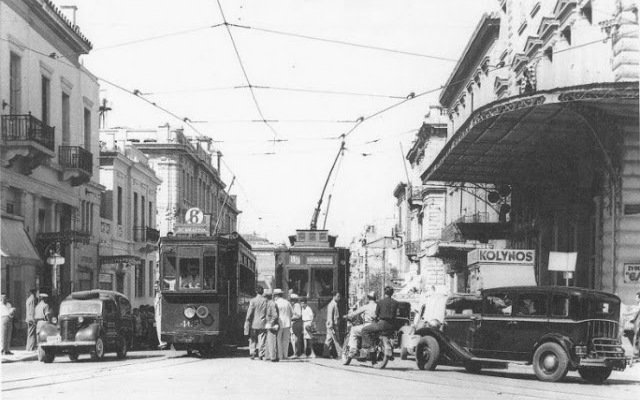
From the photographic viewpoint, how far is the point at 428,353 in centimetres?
A: 1734

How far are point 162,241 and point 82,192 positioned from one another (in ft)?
52.5

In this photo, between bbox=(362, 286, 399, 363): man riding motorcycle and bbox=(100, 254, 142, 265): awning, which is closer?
bbox=(362, 286, 399, 363): man riding motorcycle

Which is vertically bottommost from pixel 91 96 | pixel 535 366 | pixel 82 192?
pixel 535 366

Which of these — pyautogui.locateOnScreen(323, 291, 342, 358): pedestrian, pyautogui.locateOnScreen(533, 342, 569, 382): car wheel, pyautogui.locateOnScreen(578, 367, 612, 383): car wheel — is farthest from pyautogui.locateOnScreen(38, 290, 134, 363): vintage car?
pyautogui.locateOnScreen(578, 367, 612, 383): car wheel

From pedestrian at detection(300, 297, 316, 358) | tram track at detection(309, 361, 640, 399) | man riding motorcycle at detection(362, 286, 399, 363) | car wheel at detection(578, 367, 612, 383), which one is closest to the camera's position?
tram track at detection(309, 361, 640, 399)

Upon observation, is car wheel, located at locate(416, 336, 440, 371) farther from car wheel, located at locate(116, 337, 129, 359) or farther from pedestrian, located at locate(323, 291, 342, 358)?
car wheel, located at locate(116, 337, 129, 359)

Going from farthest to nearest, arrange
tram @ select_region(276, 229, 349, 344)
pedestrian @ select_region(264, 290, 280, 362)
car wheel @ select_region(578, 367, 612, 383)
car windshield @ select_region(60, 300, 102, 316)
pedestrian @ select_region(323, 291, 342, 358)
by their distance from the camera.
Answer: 1. tram @ select_region(276, 229, 349, 344)
2. car windshield @ select_region(60, 300, 102, 316)
3. pedestrian @ select_region(323, 291, 342, 358)
4. pedestrian @ select_region(264, 290, 280, 362)
5. car wheel @ select_region(578, 367, 612, 383)

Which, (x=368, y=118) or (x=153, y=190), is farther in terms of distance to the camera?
(x=153, y=190)

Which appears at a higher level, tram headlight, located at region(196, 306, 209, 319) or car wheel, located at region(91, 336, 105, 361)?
tram headlight, located at region(196, 306, 209, 319)

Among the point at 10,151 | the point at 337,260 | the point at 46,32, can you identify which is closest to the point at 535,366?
the point at 337,260

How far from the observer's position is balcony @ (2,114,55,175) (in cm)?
2617

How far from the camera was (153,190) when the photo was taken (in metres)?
49.8

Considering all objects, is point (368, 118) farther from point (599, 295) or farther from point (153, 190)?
point (153, 190)

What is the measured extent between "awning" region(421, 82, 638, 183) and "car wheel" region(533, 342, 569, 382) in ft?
18.9
